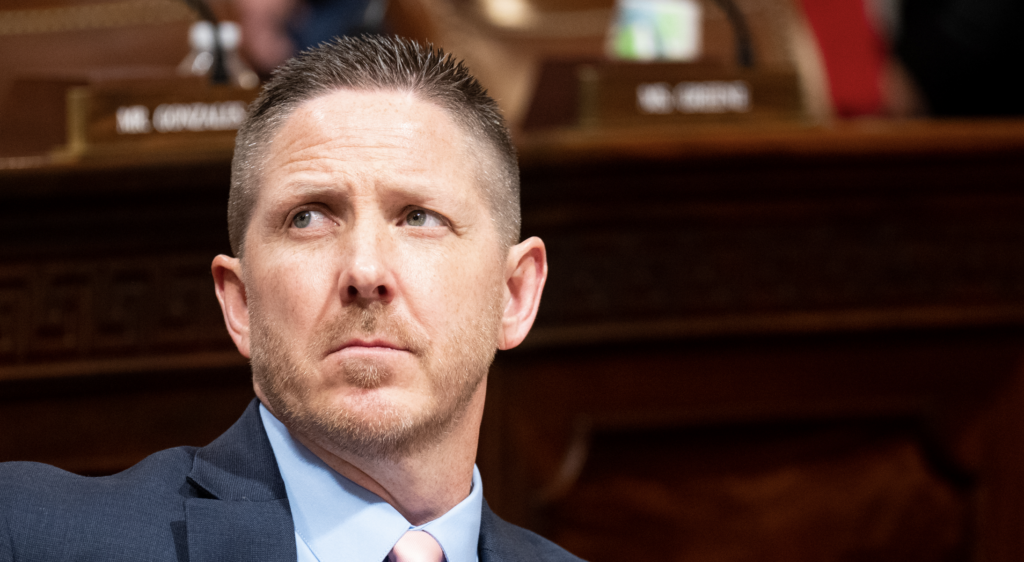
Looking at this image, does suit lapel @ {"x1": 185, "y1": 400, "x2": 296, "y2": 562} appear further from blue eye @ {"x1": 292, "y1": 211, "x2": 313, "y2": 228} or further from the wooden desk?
the wooden desk

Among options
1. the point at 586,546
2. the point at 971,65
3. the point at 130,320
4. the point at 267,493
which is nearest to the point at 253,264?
the point at 267,493

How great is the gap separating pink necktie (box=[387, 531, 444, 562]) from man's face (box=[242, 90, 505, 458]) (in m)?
0.08

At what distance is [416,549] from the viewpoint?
0.70m

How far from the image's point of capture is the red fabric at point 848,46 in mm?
2682

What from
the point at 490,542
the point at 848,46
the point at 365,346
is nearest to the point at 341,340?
the point at 365,346

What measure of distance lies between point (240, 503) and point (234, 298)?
0.50 feet

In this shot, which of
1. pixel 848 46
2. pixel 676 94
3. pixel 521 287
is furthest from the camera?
pixel 848 46

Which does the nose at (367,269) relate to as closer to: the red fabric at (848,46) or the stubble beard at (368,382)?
the stubble beard at (368,382)

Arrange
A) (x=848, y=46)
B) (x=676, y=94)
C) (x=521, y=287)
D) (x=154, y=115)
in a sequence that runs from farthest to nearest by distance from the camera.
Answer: (x=848, y=46), (x=676, y=94), (x=154, y=115), (x=521, y=287)


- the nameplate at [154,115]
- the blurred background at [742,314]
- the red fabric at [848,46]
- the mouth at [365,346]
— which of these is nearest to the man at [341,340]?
the mouth at [365,346]

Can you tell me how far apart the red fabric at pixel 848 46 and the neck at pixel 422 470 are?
2.25 metres

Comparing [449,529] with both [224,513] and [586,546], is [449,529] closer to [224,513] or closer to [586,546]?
[224,513]

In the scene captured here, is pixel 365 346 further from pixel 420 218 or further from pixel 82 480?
pixel 82 480

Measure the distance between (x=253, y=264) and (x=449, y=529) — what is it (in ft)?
0.81
